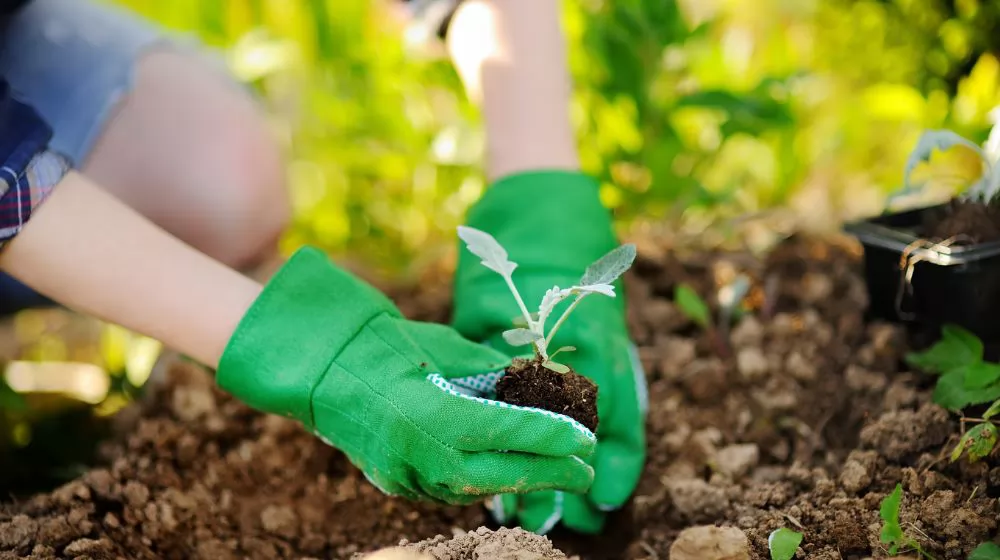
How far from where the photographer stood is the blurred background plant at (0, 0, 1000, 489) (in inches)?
57.7

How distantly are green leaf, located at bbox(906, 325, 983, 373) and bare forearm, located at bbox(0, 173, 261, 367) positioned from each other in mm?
782

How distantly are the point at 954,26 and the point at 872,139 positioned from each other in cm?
26

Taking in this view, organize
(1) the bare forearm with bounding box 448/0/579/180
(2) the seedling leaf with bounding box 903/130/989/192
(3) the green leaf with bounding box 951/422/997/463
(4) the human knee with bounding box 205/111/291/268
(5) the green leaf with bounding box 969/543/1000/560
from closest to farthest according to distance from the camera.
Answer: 1. (5) the green leaf with bounding box 969/543/1000/560
2. (3) the green leaf with bounding box 951/422/997/463
3. (2) the seedling leaf with bounding box 903/130/989/192
4. (1) the bare forearm with bounding box 448/0/579/180
5. (4) the human knee with bounding box 205/111/291/268

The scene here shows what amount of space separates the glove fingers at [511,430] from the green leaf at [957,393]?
0.43m

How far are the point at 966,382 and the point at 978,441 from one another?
11 centimetres

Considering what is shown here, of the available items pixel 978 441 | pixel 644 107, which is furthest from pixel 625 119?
pixel 978 441

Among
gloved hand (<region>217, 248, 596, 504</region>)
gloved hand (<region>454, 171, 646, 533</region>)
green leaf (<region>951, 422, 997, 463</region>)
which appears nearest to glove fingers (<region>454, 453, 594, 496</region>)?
gloved hand (<region>217, 248, 596, 504</region>)

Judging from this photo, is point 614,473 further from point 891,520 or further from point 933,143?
point 933,143

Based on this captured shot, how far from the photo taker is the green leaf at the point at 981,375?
0.89 m

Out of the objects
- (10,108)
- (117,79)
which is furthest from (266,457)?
(117,79)

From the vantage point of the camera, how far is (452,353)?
871 mm

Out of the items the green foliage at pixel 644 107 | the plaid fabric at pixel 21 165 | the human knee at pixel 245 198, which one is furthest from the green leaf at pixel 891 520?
the human knee at pixel 245 198

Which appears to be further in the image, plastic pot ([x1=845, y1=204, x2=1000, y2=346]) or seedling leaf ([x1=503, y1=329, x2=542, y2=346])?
plastic pot ([x1=845, y1=204, x2=1000, y2=346])

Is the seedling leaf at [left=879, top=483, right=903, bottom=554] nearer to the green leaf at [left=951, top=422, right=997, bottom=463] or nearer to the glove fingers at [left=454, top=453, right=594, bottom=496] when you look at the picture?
the green leaf at [left=951, top=422, right=997, bottom=463]
